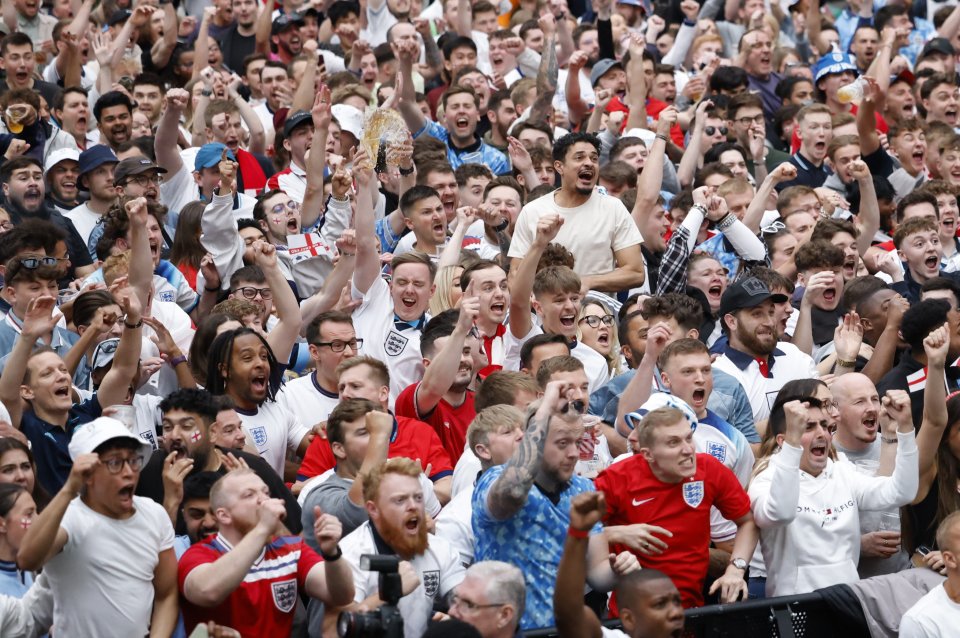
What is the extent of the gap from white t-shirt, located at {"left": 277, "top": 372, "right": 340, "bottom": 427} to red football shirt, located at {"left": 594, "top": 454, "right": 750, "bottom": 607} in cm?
188

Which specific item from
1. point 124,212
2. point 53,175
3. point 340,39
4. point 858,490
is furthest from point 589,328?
point 340,39

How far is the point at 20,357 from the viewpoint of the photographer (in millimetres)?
7160

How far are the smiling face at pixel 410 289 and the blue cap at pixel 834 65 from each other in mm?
6419

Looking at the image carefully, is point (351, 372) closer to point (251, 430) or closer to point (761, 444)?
point (251, 430)

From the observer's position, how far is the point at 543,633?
19.9ft

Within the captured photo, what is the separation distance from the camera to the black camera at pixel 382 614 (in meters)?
5.34

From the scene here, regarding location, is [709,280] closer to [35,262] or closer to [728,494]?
[728,494]

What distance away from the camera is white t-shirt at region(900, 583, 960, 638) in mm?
6375

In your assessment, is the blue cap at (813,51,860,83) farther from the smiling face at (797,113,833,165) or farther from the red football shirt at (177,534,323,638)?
the red football shirt at (177,534,323,638)

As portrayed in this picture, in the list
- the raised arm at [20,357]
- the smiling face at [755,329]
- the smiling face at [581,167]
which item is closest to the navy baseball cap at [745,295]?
the smiling face at [755,329]

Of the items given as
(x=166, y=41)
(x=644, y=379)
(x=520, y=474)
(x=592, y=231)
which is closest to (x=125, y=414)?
(x=520, y=474)

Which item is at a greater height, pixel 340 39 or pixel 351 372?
pixel 351 372

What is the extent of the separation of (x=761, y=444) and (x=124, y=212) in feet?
13.4

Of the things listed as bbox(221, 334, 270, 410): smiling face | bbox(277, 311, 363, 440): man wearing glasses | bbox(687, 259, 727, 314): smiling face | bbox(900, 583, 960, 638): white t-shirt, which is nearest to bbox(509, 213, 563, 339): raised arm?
bbox(277, 311, 363, 440): man wearing glasses
